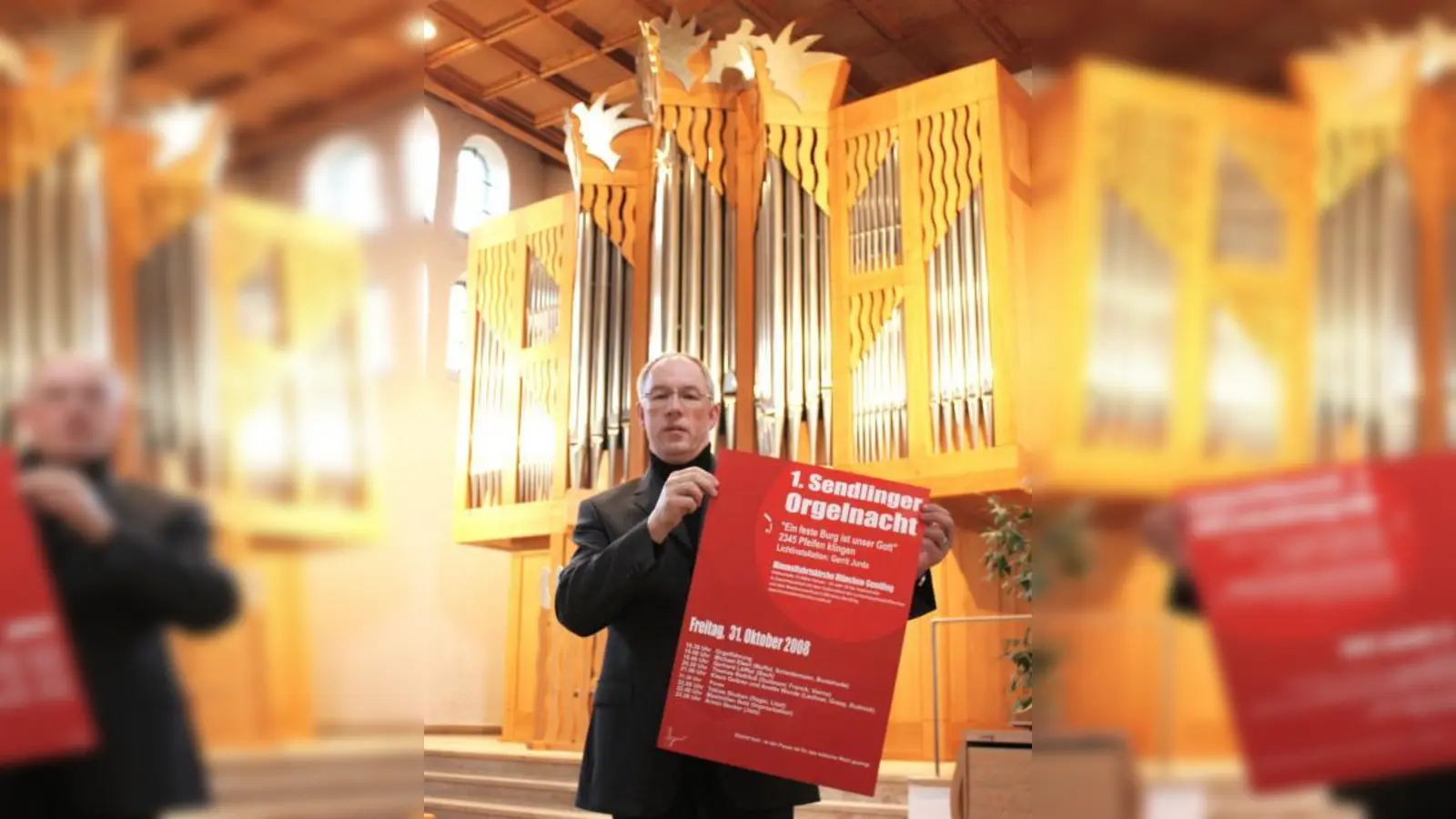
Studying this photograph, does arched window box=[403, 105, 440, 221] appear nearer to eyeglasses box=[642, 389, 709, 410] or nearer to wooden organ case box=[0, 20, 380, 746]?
wooden organ case box=[0, 20, 380, 746]

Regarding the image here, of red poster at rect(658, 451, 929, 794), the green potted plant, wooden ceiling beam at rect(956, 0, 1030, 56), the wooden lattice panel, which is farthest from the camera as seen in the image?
wooden ceiling beam at rect(956, 0, 1030, 56)

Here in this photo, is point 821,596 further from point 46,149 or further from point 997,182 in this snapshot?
point 997,182

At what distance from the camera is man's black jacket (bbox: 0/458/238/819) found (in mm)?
567

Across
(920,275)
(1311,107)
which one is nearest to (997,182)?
(920,275)

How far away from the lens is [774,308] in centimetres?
642

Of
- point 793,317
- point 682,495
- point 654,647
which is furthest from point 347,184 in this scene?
point 793,317

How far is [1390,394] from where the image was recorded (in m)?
0.56

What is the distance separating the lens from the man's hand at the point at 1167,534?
542 mm

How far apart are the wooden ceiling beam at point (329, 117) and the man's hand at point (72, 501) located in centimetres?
19

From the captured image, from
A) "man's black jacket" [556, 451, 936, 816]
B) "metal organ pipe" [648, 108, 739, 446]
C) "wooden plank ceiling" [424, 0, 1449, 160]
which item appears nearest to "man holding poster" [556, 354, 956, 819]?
"man's black jacket" [556, 451, 936, 816]

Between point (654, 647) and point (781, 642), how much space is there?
0.27 m

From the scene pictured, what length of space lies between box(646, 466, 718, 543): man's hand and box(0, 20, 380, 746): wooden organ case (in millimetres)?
Answer: 945

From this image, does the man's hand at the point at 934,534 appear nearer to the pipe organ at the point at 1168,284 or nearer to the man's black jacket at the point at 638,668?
the man's black jacket at the point at 638,668

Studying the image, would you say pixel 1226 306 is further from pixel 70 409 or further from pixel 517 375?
pixel 517 375
